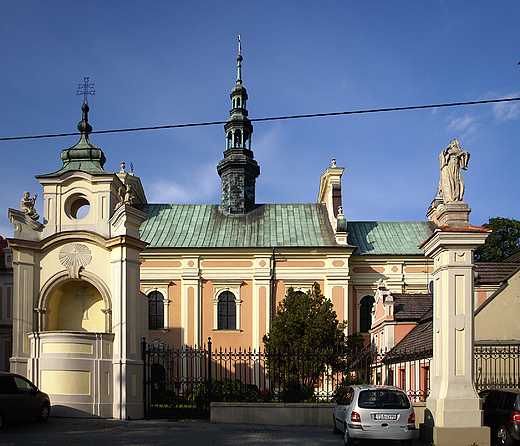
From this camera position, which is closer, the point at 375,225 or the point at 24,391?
the point at 24,391

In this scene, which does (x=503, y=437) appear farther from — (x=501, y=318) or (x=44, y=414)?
(x=44, y=414)

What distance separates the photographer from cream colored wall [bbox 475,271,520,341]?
61.4 ft

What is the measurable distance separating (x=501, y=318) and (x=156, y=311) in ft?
66.7

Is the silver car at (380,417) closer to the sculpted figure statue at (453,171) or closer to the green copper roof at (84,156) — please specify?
the sculpted figure statue at (453,171)

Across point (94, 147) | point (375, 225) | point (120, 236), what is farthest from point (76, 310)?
point (375, 225)

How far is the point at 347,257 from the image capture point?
32.9 meters

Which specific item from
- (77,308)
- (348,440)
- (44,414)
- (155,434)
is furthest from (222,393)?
(348,440)

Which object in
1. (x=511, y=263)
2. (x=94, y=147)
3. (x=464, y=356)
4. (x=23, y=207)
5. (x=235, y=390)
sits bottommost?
(x=235, y=390)

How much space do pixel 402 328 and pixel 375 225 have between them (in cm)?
1382

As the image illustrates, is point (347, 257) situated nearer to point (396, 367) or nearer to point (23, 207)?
point (396, 367)

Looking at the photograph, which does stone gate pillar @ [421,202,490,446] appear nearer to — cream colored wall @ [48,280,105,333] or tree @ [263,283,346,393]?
tree @ [263,283,346,393]

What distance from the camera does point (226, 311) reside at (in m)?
33.2

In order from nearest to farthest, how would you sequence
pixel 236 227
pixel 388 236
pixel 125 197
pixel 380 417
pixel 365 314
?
pixel 380 417, pixel 125 197, pixel 365 314, pixel 236 227, pixel 388 236

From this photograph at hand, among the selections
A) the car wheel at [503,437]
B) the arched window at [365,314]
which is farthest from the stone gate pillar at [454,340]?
the arched window at [365,314]
